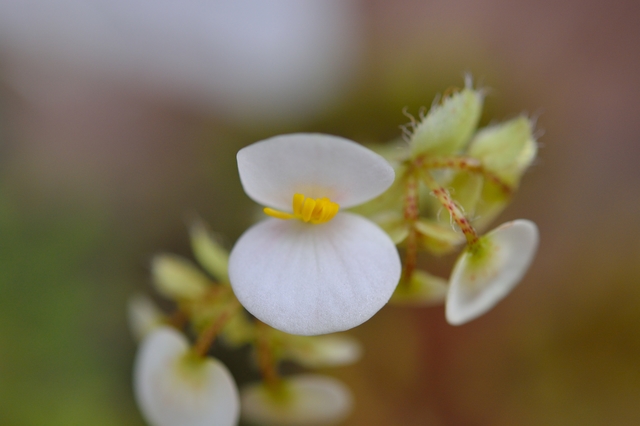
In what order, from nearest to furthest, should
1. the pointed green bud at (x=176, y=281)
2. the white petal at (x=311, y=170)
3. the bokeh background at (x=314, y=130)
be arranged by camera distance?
the white petal at (x=311, y=170) < the pointed green bud at (x=176, y=281) < the bokeh background at (x=314, y=130)

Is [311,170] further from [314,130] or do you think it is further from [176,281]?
[314,130]

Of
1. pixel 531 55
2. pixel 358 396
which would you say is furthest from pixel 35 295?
pixel 531 55

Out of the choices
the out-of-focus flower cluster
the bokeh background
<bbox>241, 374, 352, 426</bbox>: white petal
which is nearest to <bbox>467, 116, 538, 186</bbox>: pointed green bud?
the out-of-focus flower cluster

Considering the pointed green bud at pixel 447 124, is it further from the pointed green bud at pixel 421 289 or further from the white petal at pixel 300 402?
the white petal at pixel 300 402

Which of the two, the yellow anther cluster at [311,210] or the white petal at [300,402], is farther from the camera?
the white petal at [300,402]

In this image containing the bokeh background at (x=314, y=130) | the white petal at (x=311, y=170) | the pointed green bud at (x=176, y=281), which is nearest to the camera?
the white petal at (x=311, y=170)

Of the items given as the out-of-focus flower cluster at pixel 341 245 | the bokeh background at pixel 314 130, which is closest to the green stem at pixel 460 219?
the out-of-focus flower cluster at pixel 341 245

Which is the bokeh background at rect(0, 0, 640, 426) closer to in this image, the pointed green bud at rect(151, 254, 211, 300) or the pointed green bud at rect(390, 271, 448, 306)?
the pointed green bud at rect(151, 254, 211, 300)

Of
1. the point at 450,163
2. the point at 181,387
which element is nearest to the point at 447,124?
the point at 450,163
